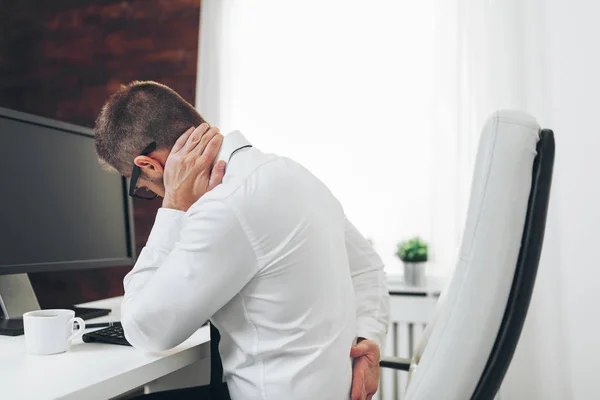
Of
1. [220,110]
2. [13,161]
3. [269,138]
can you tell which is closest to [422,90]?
[269,138]

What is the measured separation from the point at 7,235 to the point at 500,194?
3.56 ft

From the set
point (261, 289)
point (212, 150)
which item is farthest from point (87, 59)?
point (261, 289)

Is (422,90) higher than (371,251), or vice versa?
(422,90)

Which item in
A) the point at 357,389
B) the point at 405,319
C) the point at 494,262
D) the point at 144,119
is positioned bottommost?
the point at 405,319

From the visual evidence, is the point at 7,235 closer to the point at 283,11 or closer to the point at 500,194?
the point at 500,194

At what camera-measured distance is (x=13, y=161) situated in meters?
1.27

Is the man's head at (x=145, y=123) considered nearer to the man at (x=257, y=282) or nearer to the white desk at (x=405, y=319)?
the man at (x=257, y=282)

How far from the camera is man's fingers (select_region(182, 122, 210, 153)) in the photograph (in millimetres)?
1014

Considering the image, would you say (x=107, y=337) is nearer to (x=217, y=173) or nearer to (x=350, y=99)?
(x=217, y=173)

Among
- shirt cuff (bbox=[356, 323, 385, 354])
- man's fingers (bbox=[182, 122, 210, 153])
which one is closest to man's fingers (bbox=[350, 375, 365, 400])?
shirt cuff (bbox=[356, 323, 385, 354])

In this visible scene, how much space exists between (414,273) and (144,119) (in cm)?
125

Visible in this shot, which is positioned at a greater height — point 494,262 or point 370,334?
point 494,262

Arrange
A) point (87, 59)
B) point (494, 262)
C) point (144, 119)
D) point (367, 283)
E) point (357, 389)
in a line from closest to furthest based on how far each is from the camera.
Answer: point (494, 262) < point (357, 389) < point (144, 119) < point (367, 283) < point (87, 59)

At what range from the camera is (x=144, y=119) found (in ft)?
3.40
